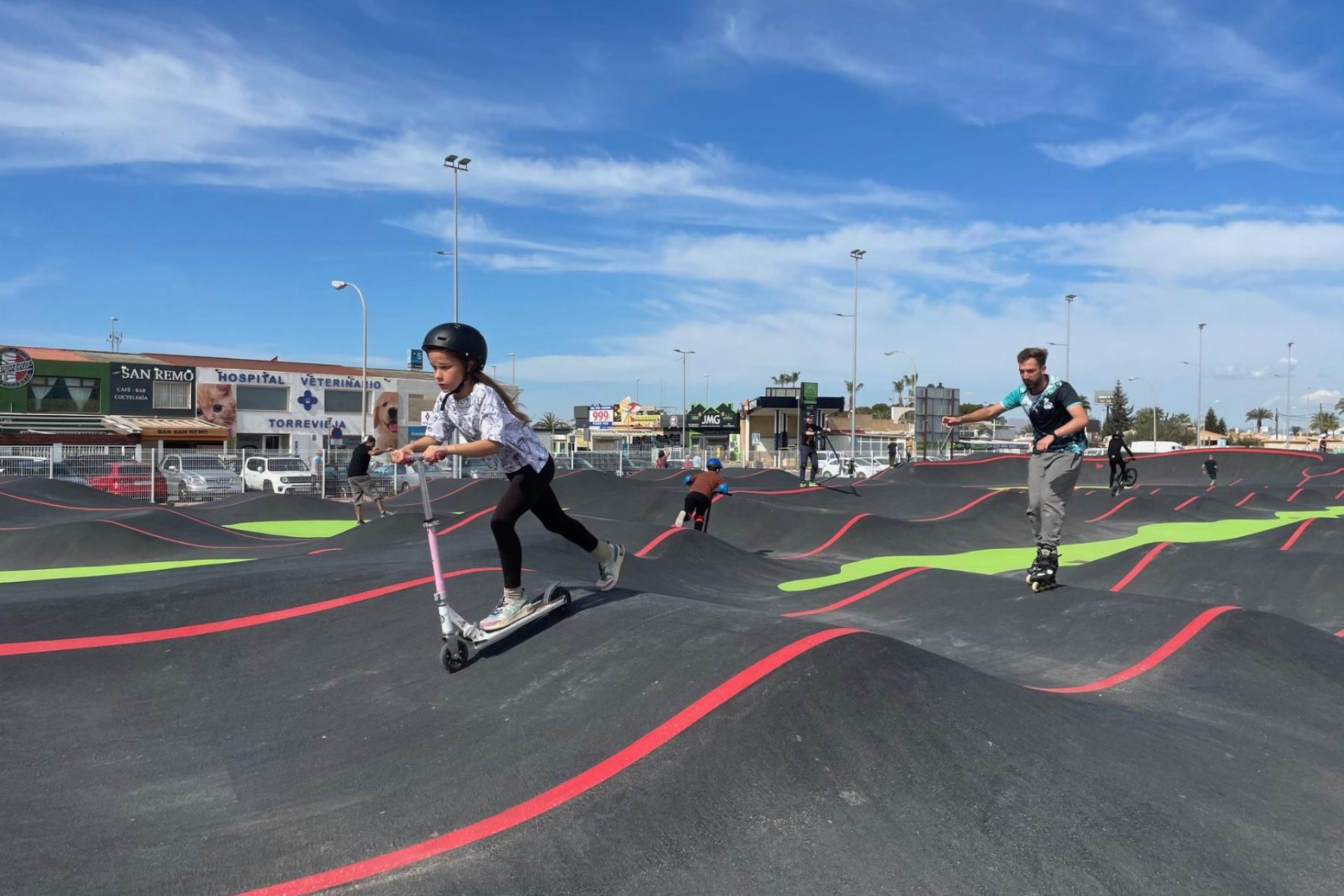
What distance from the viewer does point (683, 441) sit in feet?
211

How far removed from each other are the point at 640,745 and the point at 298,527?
52.5 feet

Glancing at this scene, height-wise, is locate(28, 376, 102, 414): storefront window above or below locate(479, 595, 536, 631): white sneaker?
above

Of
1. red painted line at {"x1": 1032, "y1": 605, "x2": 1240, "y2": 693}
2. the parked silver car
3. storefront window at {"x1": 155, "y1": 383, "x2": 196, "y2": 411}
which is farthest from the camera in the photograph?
storefront window at {"x1": 155, "y1": 383, "x2": 196, "y2": 411}

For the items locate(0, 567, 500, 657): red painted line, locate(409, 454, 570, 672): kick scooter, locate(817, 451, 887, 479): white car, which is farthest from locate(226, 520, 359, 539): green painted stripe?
locate(817, 451, 887, 479): white car

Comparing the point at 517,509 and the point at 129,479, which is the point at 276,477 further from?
the point at 517,509

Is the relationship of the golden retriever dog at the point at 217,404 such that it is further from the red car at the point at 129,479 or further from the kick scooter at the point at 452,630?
the kick scooter at the point at 452,630

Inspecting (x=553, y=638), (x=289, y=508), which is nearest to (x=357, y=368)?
(x=289, y=508)

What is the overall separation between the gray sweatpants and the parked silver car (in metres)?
25.9

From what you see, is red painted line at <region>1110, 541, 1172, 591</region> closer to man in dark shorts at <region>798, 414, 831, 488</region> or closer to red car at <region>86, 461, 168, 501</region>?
man in dark shorts at <region>798, 414, 831, 488</region>

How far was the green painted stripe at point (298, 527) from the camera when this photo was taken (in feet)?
54.2

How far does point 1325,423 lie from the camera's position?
10481cm

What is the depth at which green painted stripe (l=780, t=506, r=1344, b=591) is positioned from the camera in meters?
10.8

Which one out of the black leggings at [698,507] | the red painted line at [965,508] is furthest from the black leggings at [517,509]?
the red painted line at [965,508]

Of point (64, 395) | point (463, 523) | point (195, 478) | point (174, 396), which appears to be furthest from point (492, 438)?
point (64, 395)
